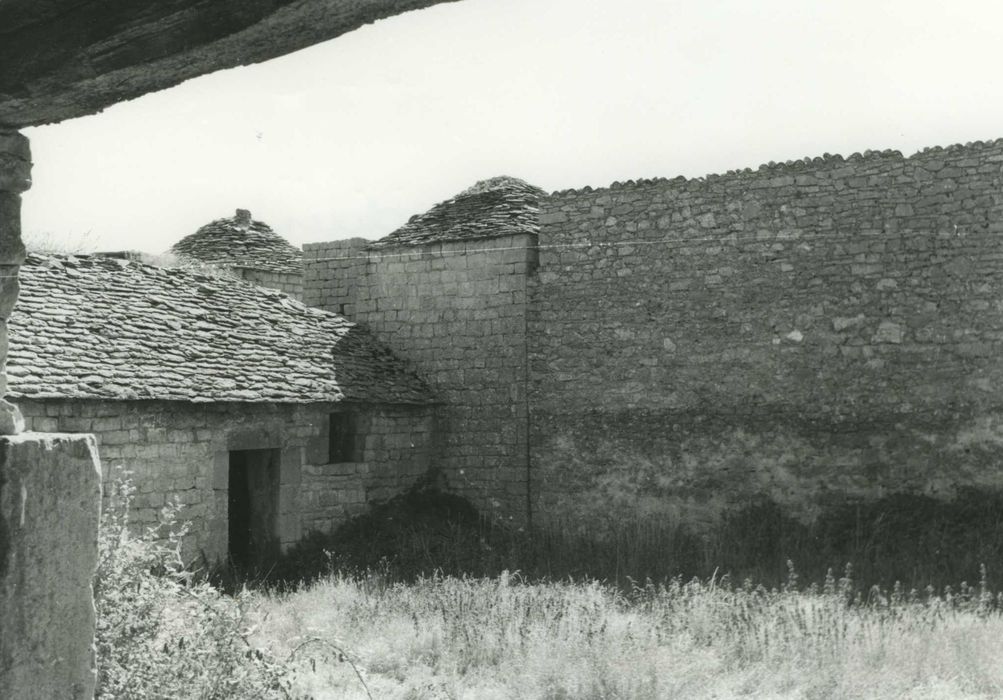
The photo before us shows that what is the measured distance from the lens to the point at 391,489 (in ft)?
46.8

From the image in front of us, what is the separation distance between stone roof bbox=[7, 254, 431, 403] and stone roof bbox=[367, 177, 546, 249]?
1.74 metres

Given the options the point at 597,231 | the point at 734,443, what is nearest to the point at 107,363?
the point at 597,231

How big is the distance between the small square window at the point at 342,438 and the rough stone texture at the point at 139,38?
405 inches

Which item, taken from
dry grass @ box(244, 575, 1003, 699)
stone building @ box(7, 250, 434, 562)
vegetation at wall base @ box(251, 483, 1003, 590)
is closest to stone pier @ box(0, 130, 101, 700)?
dry grass @ box(244, 575, 1003, 699)

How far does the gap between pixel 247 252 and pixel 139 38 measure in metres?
19.8

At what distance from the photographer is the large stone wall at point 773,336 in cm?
1174

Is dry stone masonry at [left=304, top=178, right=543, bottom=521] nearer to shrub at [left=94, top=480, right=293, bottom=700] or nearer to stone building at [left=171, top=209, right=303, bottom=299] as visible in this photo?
stone building at [left=171, top=209, right=303, bottom=299]

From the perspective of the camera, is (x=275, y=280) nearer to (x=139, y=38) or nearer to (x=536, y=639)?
(x=536, y=639)

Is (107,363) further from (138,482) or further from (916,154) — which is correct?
(916,154)

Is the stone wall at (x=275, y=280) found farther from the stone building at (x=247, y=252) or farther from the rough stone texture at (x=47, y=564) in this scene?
the rough stone texture at (x=47, y=564)

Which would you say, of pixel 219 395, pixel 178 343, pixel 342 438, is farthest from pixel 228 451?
pixel 342 438

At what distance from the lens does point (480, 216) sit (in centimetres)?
1561

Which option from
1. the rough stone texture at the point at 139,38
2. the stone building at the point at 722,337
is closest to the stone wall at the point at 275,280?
the stone building at the point at 722,337

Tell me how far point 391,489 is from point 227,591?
142 inches
